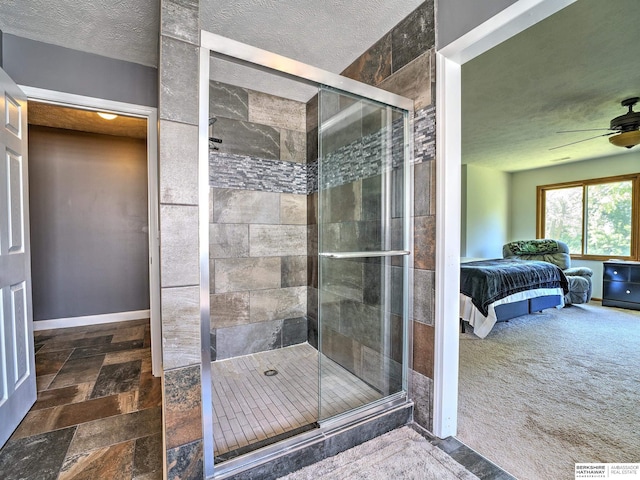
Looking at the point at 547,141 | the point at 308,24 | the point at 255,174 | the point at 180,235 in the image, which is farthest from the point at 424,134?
the point at 547,141

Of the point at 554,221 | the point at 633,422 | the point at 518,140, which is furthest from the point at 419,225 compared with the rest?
the point at 554,221

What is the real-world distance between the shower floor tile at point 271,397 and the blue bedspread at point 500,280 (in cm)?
209

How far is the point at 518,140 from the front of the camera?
4605 millimetres

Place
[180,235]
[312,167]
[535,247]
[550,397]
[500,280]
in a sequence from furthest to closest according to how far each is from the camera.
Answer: [535,247], [500,280], [312,167], [550,397], [180,235]

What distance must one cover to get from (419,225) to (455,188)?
290 mm

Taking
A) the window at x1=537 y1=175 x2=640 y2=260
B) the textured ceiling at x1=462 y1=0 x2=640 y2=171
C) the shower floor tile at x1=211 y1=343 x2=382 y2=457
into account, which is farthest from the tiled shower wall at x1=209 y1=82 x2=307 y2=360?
the window at x1=537 y1=175 x2=640 y2=260

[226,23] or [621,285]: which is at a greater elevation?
[226,23]

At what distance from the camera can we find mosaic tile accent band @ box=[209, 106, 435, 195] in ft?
5.95

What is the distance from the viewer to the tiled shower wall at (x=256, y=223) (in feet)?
9.02

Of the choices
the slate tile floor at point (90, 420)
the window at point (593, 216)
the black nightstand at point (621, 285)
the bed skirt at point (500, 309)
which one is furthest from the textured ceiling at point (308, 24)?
the window at point (593, 216)

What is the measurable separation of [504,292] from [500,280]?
0.16m

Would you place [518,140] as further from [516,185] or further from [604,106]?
[516,185]

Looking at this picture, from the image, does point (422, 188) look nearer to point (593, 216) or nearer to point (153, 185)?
point (153, 185)

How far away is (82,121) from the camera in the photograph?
3393 millimetres
